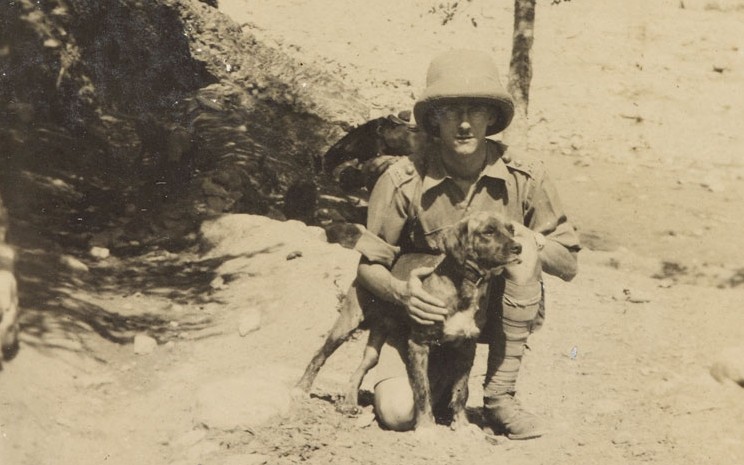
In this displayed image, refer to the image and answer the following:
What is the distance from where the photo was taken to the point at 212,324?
23.0ft

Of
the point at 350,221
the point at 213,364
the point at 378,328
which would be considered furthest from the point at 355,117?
the point at 378,328

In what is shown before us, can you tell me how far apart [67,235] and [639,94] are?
28.7 feet

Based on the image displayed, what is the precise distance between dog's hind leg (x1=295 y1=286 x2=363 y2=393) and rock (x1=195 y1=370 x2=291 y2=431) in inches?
5.0

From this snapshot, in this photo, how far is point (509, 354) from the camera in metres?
4.63

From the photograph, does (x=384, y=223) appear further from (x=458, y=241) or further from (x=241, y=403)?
(x=241, y=403)

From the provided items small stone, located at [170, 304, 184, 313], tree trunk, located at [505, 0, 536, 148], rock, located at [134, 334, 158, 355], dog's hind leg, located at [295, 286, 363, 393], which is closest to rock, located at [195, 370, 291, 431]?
dog's hind leg, located at [295, 286, 363, 393]

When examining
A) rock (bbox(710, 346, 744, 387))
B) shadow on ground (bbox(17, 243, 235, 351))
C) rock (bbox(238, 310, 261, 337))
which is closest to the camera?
rock (bbox(710, 346, 744, 387))

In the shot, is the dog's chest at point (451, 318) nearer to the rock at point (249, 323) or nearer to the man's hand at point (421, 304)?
the man's hand at point (421, 304)

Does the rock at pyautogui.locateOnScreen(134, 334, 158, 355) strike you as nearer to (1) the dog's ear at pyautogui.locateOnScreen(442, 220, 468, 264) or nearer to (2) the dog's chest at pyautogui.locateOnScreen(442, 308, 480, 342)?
(2) the dog's chest at pyautogui.locateOnScreen(442, 308, 480, 342)

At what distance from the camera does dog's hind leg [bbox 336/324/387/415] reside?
4.95 m

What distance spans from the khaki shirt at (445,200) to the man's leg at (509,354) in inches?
15.5

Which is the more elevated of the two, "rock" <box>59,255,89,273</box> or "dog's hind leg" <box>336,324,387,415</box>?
"dog's hind leg" <box>336,324,387,415</box>

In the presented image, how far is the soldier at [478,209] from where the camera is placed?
448 cm

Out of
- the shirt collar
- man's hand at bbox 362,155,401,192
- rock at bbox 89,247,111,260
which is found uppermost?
the shirt collar
